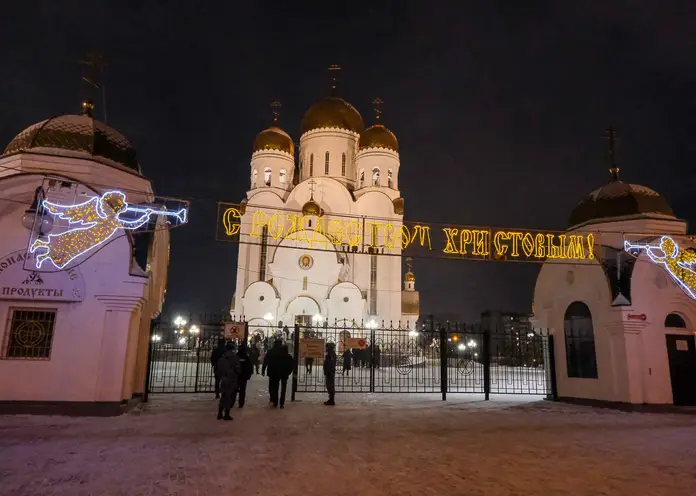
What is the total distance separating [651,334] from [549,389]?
3.48 meters

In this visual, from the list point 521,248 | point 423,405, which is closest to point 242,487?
point 423,405

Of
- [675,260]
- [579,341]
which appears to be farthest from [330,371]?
[675,260]

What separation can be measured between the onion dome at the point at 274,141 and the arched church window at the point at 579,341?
31092mm

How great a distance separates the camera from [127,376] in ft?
35.9

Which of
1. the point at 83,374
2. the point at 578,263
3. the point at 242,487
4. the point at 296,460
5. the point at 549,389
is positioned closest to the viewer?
the point at 242,487

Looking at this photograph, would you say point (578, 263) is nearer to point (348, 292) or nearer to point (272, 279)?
point (348, 292)

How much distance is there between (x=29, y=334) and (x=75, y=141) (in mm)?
4795

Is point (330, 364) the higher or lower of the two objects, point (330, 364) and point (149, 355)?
the lower

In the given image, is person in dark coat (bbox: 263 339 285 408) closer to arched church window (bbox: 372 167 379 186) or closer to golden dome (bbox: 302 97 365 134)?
arched church window (bbox: 372 167 379 186)

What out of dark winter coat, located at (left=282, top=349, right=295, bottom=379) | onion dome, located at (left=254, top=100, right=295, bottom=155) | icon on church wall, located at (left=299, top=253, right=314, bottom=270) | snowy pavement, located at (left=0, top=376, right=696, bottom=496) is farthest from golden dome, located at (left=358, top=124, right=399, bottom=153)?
snowy pavement, located at (left=0, top=376, right=696, bottom=496)

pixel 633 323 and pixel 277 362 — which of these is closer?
pixel 277 362

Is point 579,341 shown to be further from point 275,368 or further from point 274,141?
point 274,141

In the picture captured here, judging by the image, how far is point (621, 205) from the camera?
15.0 m

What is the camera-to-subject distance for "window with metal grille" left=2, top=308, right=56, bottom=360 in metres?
9.91
